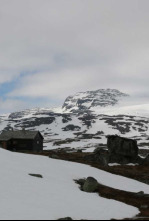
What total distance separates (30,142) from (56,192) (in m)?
78.8

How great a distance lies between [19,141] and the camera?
10588cm

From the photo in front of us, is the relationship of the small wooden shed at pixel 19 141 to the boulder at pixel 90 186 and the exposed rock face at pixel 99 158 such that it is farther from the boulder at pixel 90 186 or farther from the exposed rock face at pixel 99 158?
the boulder at pixel 90 186

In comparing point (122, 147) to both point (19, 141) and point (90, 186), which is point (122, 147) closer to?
point (90, 186)

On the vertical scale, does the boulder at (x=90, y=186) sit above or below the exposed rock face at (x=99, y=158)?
below

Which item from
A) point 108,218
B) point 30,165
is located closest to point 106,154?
point 30,165

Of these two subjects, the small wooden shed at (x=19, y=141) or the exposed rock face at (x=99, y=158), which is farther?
the small wooden shed at (x=19, y=141)

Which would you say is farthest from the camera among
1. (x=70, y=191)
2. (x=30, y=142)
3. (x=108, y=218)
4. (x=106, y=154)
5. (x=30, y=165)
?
(x=30, y=142)

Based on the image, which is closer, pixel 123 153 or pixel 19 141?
pixel 123 153

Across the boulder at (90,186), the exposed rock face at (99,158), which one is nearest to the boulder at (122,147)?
the exposed rock face at (99,158)

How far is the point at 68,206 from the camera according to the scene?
23.8 metres

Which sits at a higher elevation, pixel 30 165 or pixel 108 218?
pixel 30 165

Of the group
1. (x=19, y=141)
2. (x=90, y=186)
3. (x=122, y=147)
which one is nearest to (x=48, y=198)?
(x=90, y=186)

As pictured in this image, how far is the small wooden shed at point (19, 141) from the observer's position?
10438 cm

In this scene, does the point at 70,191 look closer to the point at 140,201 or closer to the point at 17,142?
the point at 140,201
